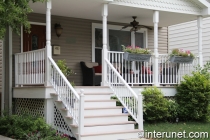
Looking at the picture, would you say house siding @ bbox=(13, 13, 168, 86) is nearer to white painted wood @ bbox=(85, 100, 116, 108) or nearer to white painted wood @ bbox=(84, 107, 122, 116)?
white painted wood @ bbox=(85, 100, 116, 108)

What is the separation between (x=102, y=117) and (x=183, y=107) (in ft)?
10.7

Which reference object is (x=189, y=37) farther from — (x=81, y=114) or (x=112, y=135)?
(x=81, y=114)

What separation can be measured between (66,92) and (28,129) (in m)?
1.20

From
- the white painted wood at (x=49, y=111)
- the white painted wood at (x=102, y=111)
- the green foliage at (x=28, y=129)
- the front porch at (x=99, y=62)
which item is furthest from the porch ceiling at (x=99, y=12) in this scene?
the green foliage at (x=28, y=129)

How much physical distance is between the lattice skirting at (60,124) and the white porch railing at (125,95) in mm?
1595

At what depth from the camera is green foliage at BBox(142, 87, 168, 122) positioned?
1036 cm

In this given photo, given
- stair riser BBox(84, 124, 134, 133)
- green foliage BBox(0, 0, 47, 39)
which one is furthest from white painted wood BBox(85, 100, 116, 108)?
green foliage BBox(0, 0, 47, 39)

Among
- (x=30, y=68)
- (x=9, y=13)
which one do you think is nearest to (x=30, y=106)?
(x=30, y=68)

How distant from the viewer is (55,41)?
1217 cm

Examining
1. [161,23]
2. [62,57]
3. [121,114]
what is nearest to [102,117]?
[121,114]

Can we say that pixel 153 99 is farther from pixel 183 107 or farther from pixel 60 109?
pixel 60 109

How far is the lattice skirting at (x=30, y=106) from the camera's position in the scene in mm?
9756

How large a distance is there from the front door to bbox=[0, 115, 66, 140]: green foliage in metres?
3.05

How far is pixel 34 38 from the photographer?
11867 mm
